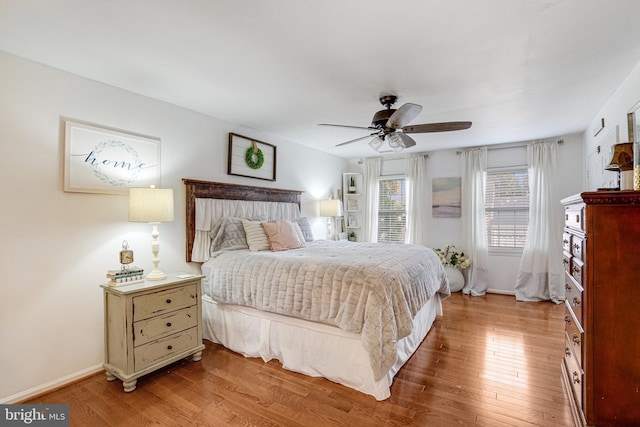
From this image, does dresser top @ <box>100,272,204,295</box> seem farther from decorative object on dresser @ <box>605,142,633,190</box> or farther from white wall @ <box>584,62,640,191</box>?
white wall @ <box>584,62,640,191</box>

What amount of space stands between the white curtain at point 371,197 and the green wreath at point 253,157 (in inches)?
98.7

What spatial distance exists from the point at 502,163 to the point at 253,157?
12.8 feet

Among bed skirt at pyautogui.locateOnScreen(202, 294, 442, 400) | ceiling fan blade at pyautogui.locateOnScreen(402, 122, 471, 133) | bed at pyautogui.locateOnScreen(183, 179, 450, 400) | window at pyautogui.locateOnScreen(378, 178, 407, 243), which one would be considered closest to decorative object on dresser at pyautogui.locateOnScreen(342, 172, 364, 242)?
window at pyautogui.locateOnScreen(378, 178, 407, 243)

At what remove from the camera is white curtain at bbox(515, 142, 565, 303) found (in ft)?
14.1

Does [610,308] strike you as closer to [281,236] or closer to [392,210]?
[281,236]

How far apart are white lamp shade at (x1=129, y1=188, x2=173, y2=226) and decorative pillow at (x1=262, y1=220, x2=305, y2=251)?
3.68ft

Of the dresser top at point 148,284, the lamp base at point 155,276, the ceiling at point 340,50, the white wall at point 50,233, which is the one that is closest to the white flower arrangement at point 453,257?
the ceiling at point 340,50

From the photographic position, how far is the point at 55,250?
88.2 inches

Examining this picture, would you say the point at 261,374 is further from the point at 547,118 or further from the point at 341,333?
the point at 547,118

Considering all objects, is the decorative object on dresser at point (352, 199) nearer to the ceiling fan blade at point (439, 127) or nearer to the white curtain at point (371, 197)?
the white curtain at point (371, 197)

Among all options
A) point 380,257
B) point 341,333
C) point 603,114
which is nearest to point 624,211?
point 380,257

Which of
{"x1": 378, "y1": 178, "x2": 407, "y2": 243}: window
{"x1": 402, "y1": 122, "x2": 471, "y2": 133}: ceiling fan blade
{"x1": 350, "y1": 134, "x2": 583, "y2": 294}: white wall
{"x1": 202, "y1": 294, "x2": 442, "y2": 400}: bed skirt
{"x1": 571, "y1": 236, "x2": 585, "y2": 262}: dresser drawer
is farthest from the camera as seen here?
{"x1": 378, "y1": 178, "x2": 407, "y2": 243}: window

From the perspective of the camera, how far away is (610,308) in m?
1.50

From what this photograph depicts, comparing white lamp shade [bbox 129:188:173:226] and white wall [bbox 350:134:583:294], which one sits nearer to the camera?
white lamp shade [bbox 129:188:173:226]
